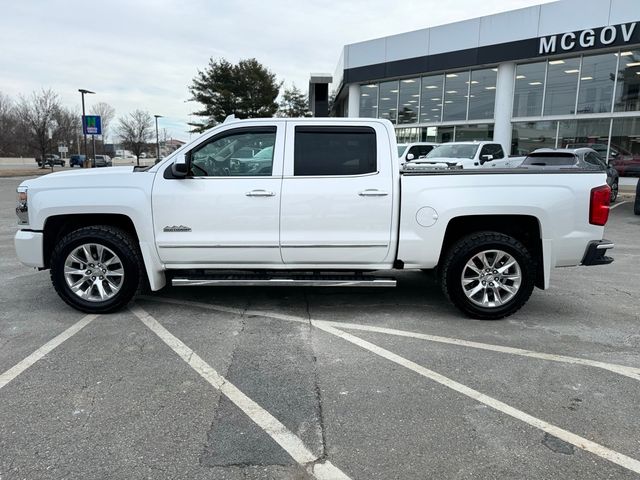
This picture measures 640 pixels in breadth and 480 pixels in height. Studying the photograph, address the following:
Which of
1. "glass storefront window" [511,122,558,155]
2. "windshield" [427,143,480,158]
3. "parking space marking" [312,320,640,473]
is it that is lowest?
"parking space marking" [312,320,640,473]

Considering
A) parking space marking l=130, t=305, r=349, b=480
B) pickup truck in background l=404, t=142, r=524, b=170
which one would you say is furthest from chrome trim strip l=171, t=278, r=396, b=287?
pickup truck in background l=404, t=142, r=524, b=170

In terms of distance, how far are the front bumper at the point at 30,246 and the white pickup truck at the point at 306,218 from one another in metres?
0.01

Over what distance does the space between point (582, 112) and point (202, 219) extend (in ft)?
66.1

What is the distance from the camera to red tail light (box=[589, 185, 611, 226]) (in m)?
4.70

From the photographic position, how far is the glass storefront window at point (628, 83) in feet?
62.7

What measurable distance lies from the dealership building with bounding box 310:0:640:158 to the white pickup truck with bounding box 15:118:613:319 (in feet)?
58.7

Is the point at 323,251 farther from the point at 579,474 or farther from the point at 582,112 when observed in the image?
the point at 582,112

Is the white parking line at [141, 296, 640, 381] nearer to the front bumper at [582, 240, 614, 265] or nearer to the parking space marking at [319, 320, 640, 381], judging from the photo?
Result: the parking space marking at [319, 320, 640, 381]

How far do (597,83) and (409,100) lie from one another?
28.7 feet

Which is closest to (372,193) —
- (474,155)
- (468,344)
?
(468,344)

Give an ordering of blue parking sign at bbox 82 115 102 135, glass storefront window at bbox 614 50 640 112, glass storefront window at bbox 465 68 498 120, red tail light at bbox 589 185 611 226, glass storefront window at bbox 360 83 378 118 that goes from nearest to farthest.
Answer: red tail light at bbox 589 185 611 226 < glass storefront window at bbox 614 50 640 112 < glass storefront window at bbox 465 68 498 120 < glass storefront window at bbox 360 83 378 118 < blue parking sign at bbox 82 115 102 135

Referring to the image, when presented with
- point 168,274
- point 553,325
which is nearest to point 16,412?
point 168,274

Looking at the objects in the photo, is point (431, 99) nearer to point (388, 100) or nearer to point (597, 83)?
point (388, 100)

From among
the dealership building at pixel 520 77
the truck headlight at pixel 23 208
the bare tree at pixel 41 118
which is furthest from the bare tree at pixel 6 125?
the truck headlight at pixel 23 208
